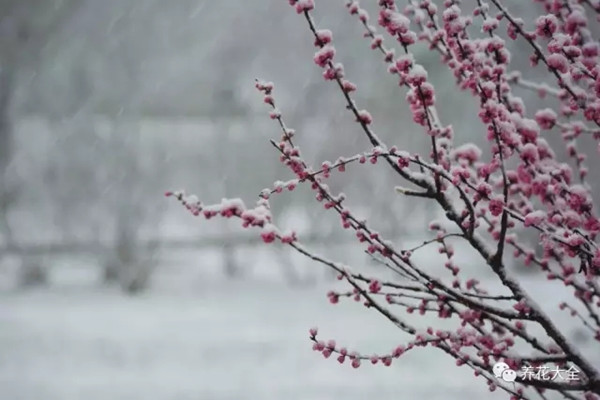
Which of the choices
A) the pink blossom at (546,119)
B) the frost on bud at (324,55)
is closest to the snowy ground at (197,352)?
the pink blossom at (546,119)

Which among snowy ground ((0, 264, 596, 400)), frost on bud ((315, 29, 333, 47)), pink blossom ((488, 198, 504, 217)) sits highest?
snowy ground ((0, 264, 596, 400))

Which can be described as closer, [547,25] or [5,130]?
[547,25]

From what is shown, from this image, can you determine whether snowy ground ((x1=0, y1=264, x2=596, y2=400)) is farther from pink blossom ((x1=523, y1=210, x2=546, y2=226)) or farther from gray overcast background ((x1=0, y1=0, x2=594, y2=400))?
pink blossom ((x1=523, y1=210, x2=546, y2=226))

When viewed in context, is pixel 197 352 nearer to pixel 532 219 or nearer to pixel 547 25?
pixel 532 219

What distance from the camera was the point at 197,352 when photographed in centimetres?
610

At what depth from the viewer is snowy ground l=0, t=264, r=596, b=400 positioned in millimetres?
4859

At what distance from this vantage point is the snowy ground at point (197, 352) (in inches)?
191

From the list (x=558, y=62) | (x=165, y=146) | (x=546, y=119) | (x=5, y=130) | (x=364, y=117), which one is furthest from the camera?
(x=165, y=146)

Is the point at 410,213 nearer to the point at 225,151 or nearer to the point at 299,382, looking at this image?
the point at 225,151

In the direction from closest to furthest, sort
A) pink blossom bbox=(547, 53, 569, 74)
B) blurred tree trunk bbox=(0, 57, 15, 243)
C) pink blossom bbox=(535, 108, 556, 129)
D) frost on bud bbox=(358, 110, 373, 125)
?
pink blossom bbox=(547, 53, 569, 74) → frost on bud bbox=(358, 110, 373, 125) → pink blossom bbox=(535, 108, 556, 129) → blurred tree trunk bbox=(0, 57, 15, 243)

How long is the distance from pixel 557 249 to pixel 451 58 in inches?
24.7

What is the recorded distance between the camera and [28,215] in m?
10.6

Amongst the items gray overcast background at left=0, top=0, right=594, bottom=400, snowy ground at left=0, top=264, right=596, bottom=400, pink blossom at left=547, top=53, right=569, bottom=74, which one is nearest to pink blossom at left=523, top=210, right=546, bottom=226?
pink blossom at left=547, top=53, right=569, bottom=74

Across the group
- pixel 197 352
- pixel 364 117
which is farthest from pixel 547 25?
pixel 197 352
